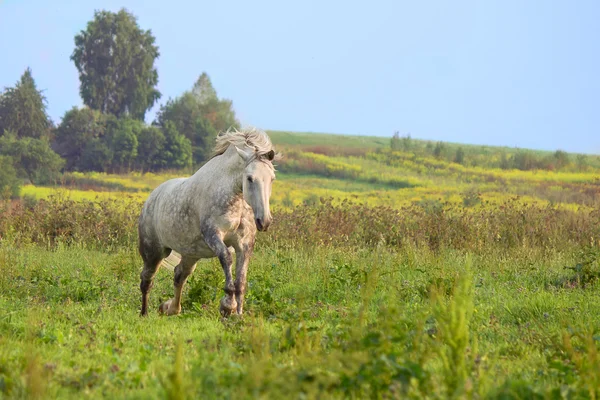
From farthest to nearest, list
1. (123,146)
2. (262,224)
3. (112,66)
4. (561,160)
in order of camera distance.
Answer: (112,66), (123,146), (561,160), (262,224)

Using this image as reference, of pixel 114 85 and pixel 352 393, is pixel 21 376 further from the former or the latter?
pixel 114 85

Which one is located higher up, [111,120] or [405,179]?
[111,120]

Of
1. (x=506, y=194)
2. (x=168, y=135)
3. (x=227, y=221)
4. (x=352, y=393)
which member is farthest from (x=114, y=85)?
(x=352, y=393)

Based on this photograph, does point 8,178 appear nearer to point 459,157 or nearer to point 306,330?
point 459,157

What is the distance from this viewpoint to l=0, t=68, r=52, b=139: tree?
171 ft

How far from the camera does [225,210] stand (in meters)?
8.01

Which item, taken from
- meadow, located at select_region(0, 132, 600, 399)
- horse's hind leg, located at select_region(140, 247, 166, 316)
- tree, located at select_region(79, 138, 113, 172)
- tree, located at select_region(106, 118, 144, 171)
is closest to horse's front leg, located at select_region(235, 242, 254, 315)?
meadow, located at select_region(0, 132, 600, 399)

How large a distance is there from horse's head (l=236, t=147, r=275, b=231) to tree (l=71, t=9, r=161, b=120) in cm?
5699

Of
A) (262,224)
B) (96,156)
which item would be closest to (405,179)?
(96,156)

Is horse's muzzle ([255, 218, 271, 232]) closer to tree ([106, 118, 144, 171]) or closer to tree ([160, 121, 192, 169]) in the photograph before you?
tree ([160, 121, 192, 169])

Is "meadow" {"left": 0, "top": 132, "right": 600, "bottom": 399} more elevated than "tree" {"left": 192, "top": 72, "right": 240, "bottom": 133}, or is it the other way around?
"tree" {"left": 192, "top": 72, "right": 240, "bottom": 133}

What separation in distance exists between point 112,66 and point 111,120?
13.3 meters

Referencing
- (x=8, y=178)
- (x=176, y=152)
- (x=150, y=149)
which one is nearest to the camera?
(x=8, y=178)

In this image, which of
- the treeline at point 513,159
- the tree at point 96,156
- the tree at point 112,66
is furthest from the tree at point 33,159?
the treeline at point 513,159
